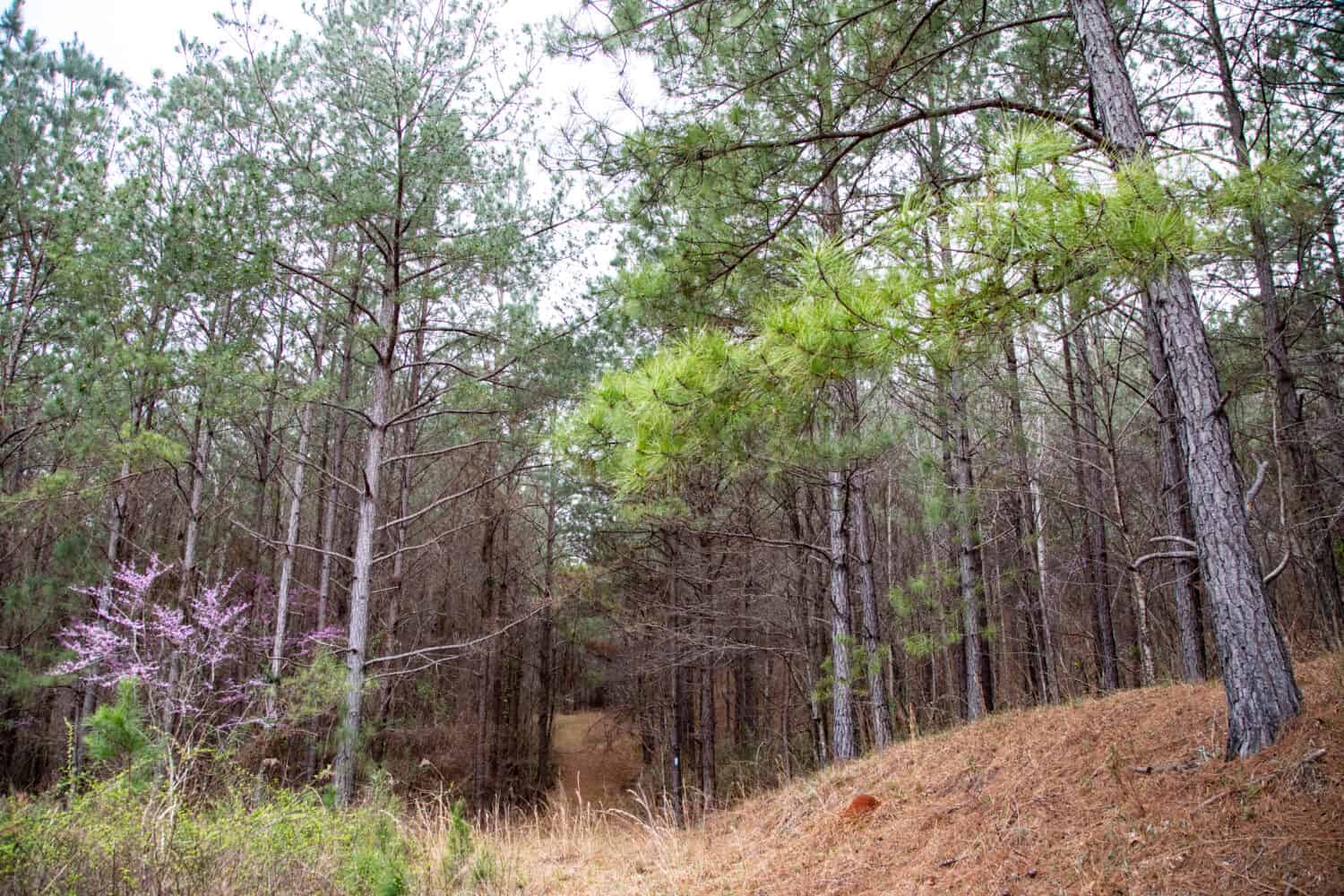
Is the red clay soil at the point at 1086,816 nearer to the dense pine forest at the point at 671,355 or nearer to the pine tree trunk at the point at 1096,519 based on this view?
the dense pine forest at the point at 671,355

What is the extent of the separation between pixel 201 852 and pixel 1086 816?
3887 millimetres

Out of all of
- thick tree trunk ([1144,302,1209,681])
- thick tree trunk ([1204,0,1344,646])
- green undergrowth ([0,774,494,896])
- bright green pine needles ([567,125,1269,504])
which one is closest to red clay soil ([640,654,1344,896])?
thick tree trunk ([1144,302,1209,681])

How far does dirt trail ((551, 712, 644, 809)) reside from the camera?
16.7 meters

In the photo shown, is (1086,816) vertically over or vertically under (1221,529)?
under

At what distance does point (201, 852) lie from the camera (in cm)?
311

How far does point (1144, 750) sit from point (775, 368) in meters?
2.67

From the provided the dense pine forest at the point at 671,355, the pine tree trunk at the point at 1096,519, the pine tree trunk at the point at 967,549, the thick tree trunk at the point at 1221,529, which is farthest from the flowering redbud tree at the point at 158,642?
the pine tree trunk at the point at 1096,519

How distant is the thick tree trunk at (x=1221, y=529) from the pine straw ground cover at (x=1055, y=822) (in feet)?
0.47

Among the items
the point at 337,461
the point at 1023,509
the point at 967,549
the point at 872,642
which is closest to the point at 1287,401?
the point at 967,549

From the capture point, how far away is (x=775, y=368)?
11.2 feet

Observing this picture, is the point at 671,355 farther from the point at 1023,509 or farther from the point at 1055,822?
the point at 1023,509

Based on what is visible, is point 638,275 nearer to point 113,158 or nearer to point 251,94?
point 251,94

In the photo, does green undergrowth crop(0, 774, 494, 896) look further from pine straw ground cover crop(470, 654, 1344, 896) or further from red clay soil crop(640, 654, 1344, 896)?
red clay soil crop(640, 654, 1344, 896)

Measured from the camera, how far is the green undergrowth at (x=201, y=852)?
9.20 ft
